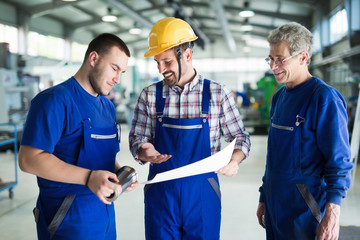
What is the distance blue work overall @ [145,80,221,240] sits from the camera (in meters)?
1.75

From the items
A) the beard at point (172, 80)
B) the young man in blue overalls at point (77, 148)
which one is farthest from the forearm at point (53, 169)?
the beard at point (172, 80)

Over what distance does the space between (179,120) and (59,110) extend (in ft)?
2.06

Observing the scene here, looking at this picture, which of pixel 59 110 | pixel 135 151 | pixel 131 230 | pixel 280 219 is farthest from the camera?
pixel 131 230

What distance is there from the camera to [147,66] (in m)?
27.0

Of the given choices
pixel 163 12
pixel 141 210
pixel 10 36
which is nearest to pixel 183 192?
pixel 141 210

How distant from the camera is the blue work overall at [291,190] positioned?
63.5 inches

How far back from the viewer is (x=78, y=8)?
15.1 meters

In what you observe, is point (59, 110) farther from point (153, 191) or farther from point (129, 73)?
point (129, 73)

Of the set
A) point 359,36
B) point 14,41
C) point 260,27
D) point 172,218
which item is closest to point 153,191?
point 172,218

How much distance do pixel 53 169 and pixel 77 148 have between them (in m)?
0.24

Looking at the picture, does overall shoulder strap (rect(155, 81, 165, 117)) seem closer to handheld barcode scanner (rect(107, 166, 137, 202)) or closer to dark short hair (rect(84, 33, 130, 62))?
dark short hair (rect(84, 33, 130, 62))

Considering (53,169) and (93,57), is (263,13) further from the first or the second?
(53,169)

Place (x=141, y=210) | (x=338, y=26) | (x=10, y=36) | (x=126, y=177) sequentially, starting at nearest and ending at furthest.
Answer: (x=126, y=177)
(x=141, y=210)
(x=338, y=26)
(x=10, y=36)

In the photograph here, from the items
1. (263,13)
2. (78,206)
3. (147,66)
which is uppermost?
(263,13)
